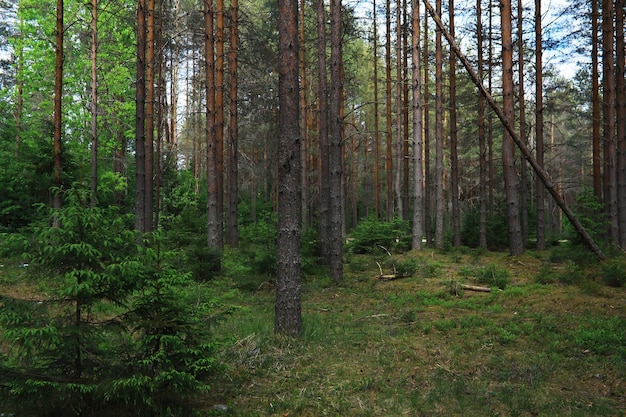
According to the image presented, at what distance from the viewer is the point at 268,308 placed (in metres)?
8.71

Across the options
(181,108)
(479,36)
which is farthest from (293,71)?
(181,108)

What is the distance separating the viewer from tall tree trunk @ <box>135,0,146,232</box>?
13.6m

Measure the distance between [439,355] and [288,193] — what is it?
131 inches

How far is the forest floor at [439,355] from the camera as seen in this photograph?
4.52 metres

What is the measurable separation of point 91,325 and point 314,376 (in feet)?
9.00

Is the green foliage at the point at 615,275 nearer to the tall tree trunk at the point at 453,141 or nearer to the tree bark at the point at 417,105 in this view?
the tree bark at the point at 417,105

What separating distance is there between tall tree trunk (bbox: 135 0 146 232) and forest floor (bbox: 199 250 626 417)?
5.86 meters

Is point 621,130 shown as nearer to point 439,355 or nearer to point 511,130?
point 511,130

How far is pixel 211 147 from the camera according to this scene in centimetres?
1416

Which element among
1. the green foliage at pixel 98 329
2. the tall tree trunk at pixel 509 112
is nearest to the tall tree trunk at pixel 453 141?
the tall tree trunk at pixel 509 112

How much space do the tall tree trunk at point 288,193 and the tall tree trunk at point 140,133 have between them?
8.51 metres

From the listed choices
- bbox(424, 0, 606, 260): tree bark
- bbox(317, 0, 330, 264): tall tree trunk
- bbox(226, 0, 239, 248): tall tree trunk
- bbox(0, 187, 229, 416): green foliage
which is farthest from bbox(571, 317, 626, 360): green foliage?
bbox(226, 0, 239, 248): tall tree trunk

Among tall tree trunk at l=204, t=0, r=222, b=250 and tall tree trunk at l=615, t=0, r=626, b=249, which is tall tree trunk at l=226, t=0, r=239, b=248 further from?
tall tree trunk at l=615, t=0, r=626, b=249

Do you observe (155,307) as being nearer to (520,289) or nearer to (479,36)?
(520,289)
